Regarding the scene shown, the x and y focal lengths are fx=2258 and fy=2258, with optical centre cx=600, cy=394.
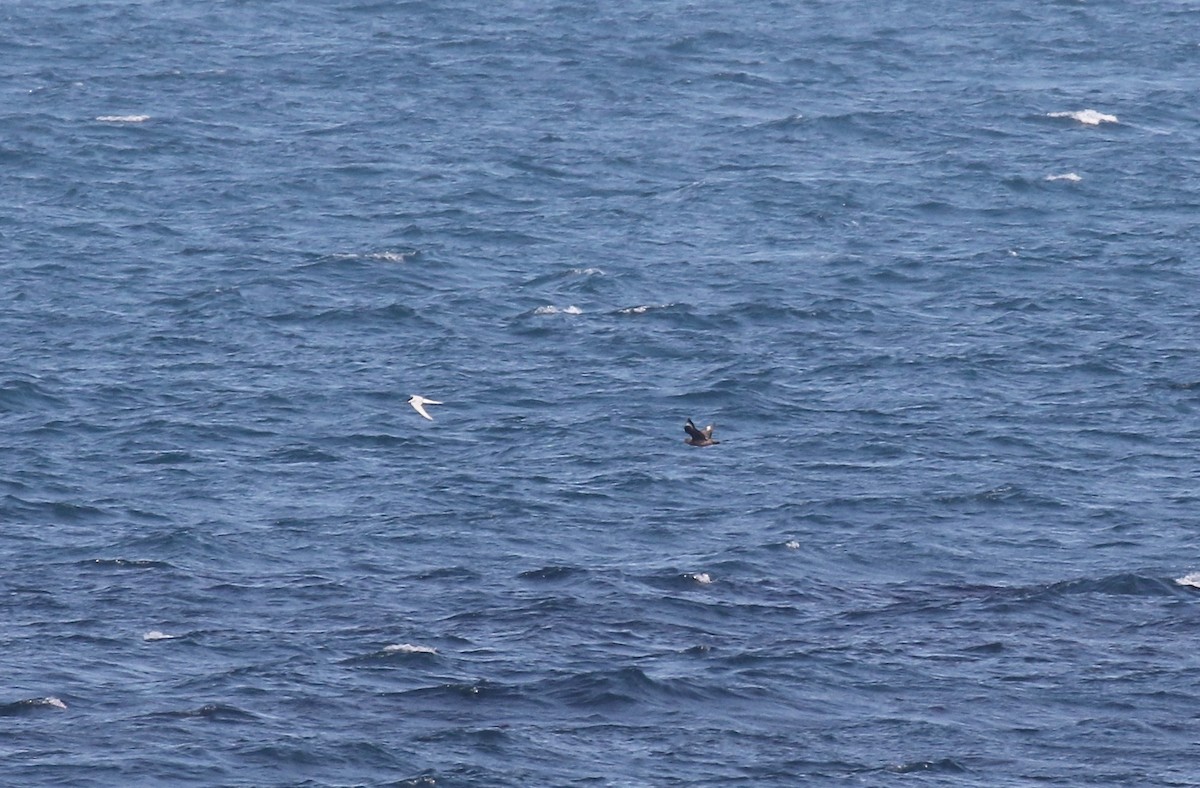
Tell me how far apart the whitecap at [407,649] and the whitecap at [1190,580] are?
24373 mm

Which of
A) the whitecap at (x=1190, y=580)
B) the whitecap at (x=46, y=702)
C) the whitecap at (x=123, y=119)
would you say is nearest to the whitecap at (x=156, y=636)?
the whitecap at (x=46, y=702)

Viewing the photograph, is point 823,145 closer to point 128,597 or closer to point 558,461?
point 558,461

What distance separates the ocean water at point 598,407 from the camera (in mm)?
65125

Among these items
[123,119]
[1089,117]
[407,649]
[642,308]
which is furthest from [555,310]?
[1089,117]

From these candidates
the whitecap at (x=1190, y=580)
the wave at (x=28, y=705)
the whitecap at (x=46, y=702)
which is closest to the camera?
the wave at (x=28, y=705)

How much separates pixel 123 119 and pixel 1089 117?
53375 mm

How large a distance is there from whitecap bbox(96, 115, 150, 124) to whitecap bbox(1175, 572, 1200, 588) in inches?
2759

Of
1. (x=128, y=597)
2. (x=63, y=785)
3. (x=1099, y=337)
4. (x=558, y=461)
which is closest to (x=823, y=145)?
(x=1099, y=337)

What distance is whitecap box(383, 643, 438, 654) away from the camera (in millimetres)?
68125

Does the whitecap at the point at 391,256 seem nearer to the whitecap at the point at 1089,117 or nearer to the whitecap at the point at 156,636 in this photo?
the whitecap at the point at 156,636

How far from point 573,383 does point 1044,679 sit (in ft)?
94.3

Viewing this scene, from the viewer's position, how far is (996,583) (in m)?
73.8

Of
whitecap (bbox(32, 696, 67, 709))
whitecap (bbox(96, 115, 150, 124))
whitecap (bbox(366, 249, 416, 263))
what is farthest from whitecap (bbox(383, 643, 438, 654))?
whitecap (bbox(96, 115, 150, 124))

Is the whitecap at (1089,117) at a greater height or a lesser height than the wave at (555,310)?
greater
